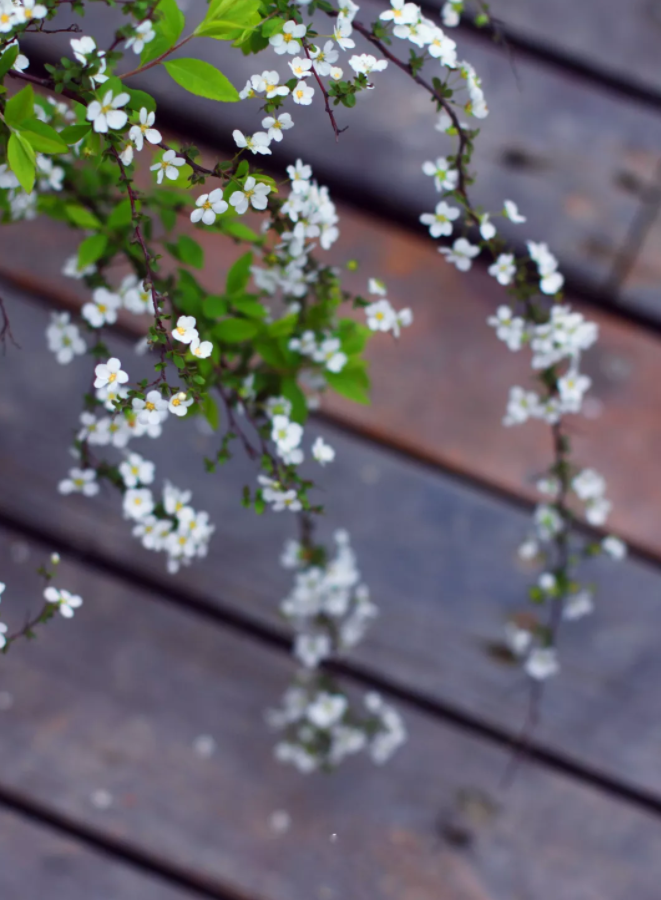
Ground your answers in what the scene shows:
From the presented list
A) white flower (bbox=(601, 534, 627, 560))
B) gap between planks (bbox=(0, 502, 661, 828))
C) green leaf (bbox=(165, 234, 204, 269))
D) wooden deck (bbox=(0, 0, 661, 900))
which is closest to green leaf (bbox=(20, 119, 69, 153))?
green leaf (bbox=(165, 234, 204, 269))

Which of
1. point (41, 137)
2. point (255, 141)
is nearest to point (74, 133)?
point (41, 137)

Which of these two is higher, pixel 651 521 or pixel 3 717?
pixel 651 521

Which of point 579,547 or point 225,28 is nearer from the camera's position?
point 225,28

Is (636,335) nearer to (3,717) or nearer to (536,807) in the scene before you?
(536,807)

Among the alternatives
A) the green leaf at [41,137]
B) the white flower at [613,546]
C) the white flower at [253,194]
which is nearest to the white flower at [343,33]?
the white flower at [253,194]

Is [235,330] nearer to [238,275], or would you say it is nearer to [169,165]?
[238,275]

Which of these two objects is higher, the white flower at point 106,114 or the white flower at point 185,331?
the white flower at point 106,114

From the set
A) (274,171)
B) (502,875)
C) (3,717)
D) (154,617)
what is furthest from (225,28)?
(502,875)

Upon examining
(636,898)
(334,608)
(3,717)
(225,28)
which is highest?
(225,28)

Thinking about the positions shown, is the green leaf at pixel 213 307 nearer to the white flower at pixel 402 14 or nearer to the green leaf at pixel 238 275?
the green leaf at pixel 238 275
